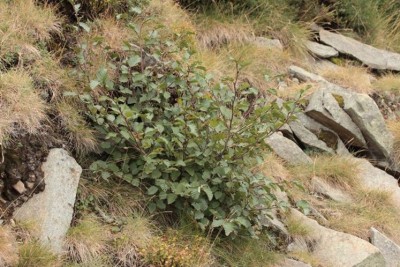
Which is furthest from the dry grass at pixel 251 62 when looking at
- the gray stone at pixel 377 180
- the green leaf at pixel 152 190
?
the green leaf at pixel 152 190

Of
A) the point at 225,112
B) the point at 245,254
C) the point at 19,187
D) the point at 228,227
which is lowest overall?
the point at 245,254

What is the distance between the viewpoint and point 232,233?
4883mm

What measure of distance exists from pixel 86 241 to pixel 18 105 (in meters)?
1.10

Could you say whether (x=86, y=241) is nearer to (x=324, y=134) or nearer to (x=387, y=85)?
(x=324, y=134)

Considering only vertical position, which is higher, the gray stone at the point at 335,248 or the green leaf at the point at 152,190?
the green leaf at the point at 152,190

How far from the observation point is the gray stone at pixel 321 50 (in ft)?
27.9

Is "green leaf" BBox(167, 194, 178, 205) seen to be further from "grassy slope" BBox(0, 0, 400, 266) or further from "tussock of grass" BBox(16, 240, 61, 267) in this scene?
"tussock of grass" BBox(16, 240, 61, 267)

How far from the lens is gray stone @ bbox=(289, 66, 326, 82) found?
25.1 feet

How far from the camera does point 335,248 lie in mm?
5355

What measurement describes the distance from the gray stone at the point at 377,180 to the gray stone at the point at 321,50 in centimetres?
214

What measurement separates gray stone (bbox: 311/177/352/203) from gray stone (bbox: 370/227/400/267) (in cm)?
A: 54

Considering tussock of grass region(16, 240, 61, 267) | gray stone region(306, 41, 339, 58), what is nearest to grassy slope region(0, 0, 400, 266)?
tussock of grass region(16, 240, 61, 267)

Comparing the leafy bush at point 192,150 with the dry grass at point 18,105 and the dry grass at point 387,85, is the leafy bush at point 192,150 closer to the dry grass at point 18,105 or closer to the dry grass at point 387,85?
the dry grass at point 18,105

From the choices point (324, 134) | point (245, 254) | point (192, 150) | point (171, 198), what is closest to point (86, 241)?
point (171, 198)
